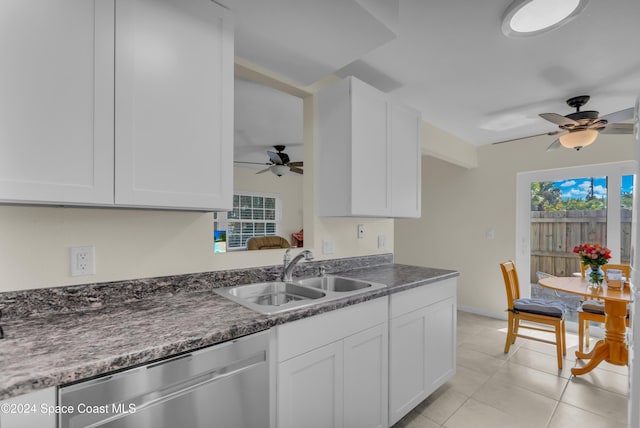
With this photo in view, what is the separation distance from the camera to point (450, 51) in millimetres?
1985

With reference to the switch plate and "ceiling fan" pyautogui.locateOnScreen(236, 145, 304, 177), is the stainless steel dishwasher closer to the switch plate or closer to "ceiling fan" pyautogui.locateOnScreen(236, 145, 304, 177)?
the switch plate

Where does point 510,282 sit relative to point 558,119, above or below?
below

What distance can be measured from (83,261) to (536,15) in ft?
8.34

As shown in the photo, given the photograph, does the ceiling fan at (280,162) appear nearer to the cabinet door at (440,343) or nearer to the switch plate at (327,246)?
the switch plate at (327,246)

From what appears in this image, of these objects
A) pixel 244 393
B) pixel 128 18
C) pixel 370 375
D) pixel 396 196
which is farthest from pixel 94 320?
pixel 396 196

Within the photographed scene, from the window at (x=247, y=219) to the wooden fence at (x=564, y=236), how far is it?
4.66 m

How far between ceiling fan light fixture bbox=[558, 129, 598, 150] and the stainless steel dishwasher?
300 centimetres

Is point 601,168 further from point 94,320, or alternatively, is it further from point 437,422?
point 94,320

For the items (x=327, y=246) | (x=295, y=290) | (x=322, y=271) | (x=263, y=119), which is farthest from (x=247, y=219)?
(x=295, y=290)

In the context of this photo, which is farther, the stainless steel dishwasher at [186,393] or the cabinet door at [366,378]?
the cabinet door at [366,378]

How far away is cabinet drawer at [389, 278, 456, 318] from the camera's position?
72.2 inches

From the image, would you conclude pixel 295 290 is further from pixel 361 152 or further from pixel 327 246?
pixel 361 152

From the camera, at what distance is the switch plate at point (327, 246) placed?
7.58 feet

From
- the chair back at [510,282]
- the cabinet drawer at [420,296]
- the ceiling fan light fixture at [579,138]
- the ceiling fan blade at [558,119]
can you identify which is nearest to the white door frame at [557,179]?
the chair back at [510,282]
